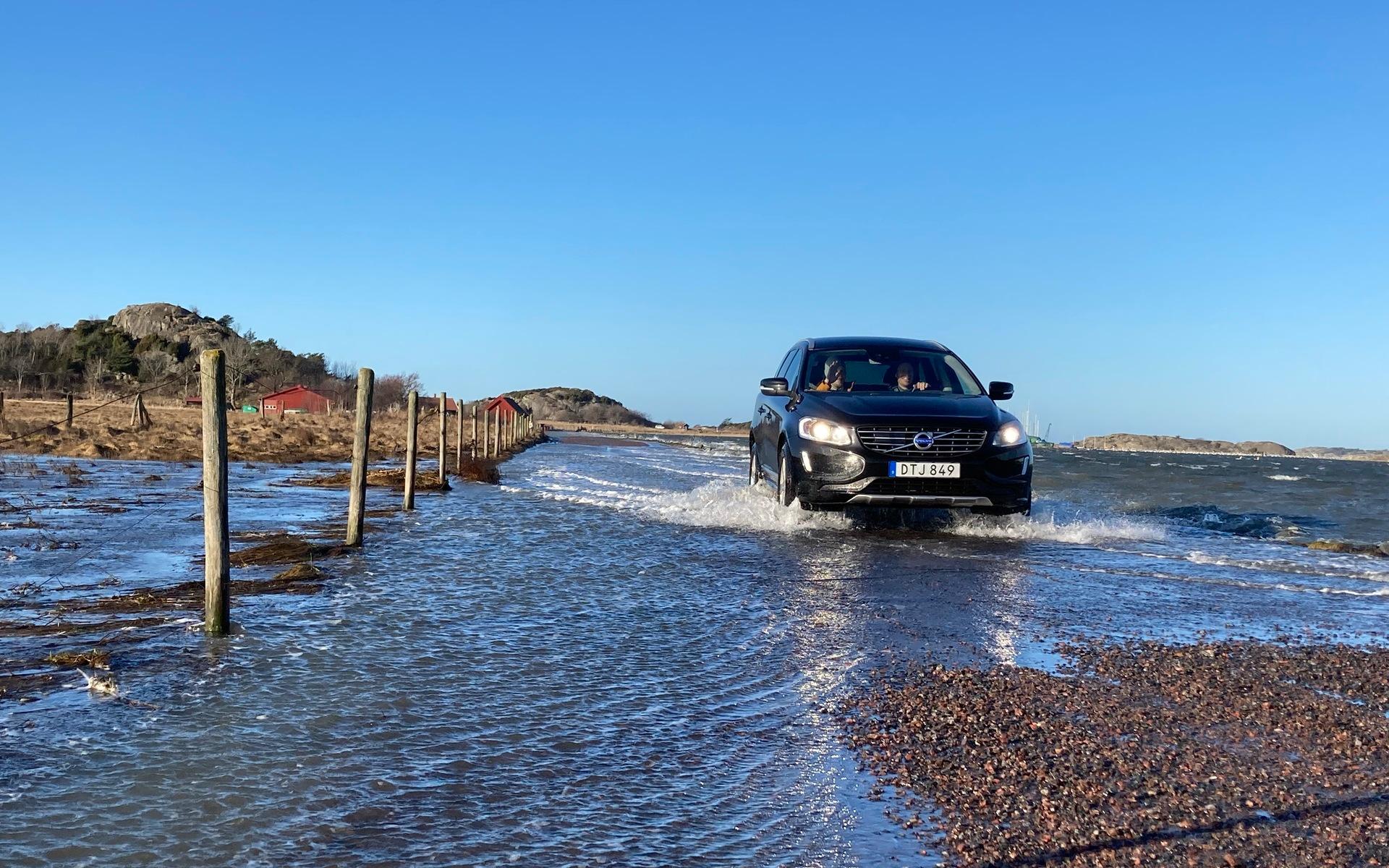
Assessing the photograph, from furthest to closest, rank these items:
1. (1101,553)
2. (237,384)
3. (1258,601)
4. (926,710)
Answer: (237,384)
(1101,553)
(1258,601)
(926,710)

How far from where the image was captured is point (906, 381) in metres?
10.9

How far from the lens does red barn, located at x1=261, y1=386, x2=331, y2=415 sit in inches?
3093

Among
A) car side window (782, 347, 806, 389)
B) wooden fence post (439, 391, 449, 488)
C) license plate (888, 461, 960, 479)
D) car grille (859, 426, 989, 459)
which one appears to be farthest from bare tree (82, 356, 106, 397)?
license plate (888, 461, 960, 479)

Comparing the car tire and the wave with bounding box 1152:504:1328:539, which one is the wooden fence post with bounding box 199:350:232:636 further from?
the wave with bounding box 1152:504:1328:539

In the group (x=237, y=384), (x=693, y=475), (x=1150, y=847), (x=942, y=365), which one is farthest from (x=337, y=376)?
(x=1150, y=847)

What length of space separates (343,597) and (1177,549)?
7.50 meters

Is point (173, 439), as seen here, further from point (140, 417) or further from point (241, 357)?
point (241, 357)

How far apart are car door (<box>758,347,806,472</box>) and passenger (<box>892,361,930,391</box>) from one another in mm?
995

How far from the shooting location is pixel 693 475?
2272cm

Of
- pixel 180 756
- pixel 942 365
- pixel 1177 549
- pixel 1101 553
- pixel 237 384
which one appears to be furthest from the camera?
pixel 237 384

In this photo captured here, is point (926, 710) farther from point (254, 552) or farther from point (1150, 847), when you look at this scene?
point (254, 552)

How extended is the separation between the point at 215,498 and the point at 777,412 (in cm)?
649

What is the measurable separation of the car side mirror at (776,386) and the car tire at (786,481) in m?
0.62

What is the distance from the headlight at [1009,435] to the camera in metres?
9.30
